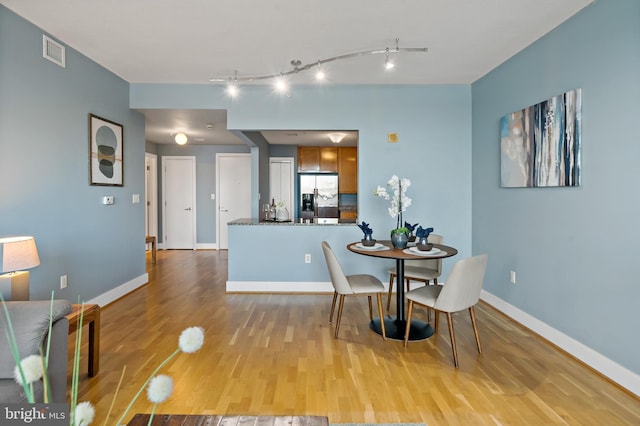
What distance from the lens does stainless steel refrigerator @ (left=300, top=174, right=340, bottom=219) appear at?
292 inches

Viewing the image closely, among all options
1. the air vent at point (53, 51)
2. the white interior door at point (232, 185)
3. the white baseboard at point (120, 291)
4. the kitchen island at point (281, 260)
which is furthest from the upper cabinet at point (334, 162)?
the air vent at point (53, 51)

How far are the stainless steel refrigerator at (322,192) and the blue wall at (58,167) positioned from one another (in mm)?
3732

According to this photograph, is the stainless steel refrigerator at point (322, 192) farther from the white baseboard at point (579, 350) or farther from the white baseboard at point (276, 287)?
the white baseboard at point (579, 350)

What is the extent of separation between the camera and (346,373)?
2406mm

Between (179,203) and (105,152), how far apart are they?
13.4ft

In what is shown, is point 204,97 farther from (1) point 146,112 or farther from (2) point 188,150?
(2) point 188,150

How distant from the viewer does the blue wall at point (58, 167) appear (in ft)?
8.83

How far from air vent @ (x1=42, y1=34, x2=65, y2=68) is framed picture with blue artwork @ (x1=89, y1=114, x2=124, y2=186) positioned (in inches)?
22.6

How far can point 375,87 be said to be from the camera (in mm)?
4348

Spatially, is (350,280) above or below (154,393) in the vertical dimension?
below

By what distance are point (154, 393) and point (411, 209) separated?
13.1 feet

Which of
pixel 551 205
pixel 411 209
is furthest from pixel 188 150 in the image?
pixel 551 205

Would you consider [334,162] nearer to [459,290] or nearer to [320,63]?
[320,63]

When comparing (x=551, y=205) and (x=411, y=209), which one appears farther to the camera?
(x=411, y=209)
